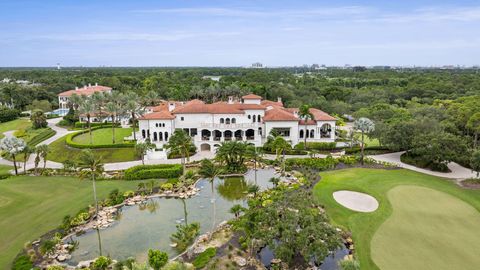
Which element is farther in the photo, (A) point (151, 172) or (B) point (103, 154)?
(B) point (103, 154)

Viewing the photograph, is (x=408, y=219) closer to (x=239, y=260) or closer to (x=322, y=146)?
(x=239, y=260)

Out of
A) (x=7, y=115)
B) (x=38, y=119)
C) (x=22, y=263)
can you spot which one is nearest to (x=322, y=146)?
(x=22, y=263)

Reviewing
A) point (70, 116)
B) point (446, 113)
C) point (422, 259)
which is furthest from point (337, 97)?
point (422, 259)

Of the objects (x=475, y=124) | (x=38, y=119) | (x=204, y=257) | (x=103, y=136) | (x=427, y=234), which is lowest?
(x=204, y=257)

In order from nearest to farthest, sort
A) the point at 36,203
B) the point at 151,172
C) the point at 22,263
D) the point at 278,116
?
the point at 22,263, the point at 36,203, the point at 151,172, the point at 278,116

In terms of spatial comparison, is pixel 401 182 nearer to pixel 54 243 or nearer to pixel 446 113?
pixel 446 113

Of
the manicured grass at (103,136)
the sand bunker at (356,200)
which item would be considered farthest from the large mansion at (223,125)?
the sand bunker at (356,200)
